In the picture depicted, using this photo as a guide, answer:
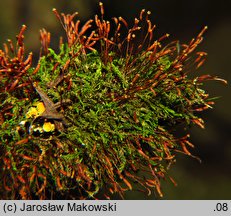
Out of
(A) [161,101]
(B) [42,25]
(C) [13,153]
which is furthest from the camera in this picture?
(B) [42,25]

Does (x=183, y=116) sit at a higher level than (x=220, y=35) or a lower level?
lower

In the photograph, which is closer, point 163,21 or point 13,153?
point 13,153

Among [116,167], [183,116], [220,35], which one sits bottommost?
[116,167]

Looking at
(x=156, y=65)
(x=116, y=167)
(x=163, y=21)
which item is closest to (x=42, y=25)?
(x=163, y=21)

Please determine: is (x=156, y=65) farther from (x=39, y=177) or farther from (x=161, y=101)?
(x=39, y=177)

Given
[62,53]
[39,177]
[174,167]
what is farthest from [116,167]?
[174,167]

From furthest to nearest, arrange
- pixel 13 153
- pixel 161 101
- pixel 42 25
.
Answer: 1. pixel 42 25
2. pixel 161 101
3. pixel 13 153
